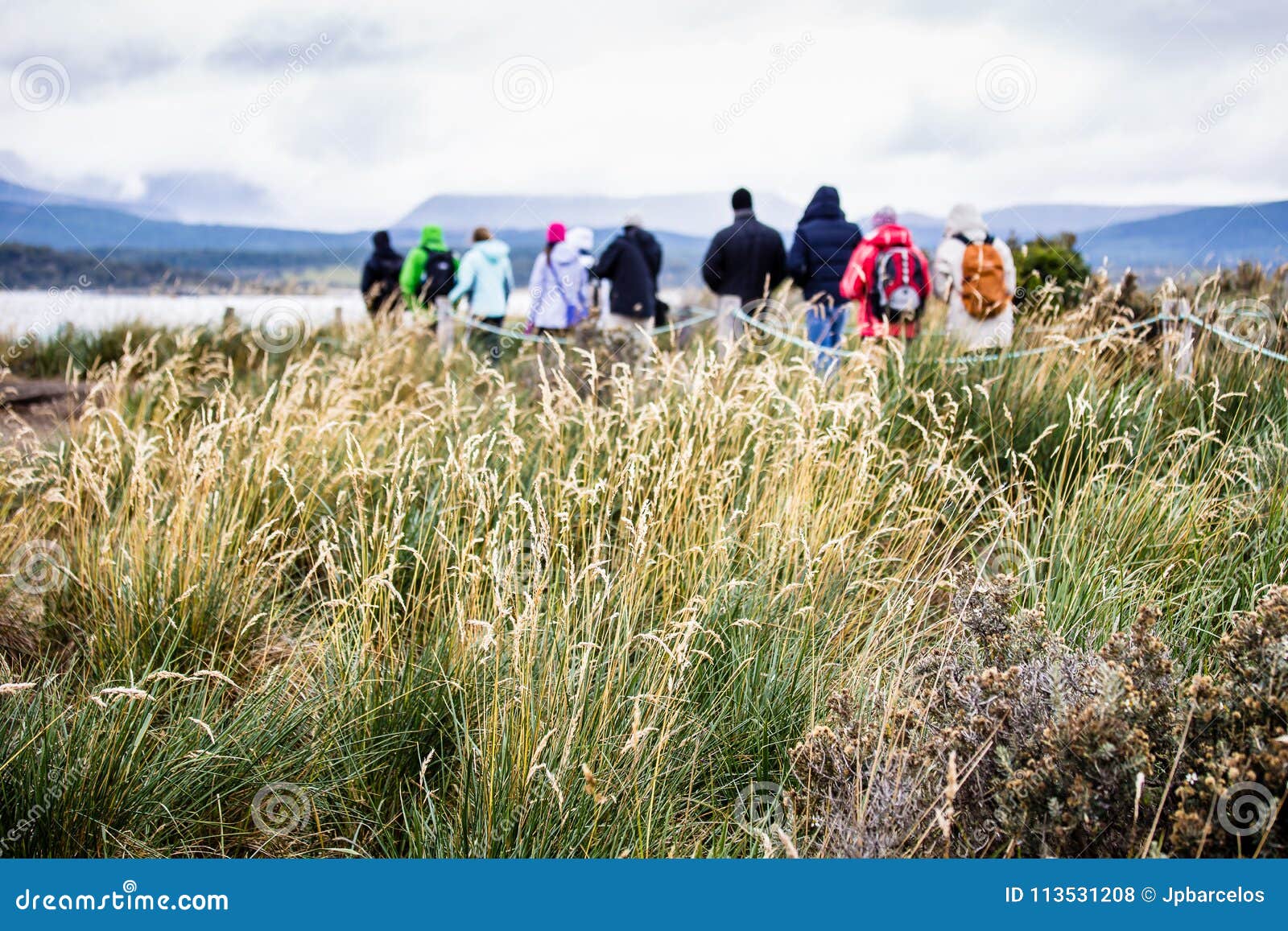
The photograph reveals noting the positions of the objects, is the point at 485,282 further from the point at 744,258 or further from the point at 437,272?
the point at 744,258

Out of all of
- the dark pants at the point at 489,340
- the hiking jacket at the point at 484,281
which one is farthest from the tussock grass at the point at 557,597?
the hiking jacket at the point at 484,281

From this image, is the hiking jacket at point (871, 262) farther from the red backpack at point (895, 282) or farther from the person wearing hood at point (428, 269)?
the person wearing hood at point (428, 269)

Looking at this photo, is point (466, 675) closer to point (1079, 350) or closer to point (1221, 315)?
point (1079, 350)

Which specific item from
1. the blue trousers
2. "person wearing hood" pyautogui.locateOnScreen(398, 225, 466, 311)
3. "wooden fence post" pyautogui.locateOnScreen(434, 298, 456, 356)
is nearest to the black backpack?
"person wearing hood" pyautogui.locateOnScreen(398, 225, 466, 311)

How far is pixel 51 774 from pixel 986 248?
7173 millimetres

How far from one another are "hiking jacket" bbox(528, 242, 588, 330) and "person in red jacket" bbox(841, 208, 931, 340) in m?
3.43

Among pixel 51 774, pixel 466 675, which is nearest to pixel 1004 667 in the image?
pixel 466 675

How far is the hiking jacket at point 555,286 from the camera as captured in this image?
11.2 m

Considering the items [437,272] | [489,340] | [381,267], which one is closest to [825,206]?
[489,340]

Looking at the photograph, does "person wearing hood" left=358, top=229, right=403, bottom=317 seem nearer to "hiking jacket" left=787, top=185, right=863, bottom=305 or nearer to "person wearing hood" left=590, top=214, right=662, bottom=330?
"person wearing hood" left=590, top=214, right=662, bottom=330

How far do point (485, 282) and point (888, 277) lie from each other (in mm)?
5032

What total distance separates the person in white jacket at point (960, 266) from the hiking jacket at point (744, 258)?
1.80 metres

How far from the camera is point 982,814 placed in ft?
8.55

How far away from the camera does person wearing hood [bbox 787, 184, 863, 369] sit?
32.3 feet
